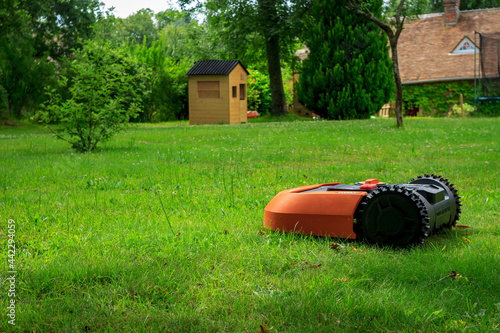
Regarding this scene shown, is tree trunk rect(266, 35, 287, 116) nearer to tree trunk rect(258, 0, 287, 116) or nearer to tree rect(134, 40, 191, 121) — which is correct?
tree trunk rect(258, 0, 287, 116)

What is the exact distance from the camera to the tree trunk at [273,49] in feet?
84.6

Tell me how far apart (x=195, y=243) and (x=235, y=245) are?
0.26m

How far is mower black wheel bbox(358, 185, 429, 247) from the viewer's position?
340 cm

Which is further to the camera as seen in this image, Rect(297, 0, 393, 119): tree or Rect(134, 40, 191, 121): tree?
Rect(134, 40, 191, 121): tree

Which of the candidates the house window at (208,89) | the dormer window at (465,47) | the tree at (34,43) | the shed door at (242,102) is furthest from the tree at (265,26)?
the dormer window at (465,47)

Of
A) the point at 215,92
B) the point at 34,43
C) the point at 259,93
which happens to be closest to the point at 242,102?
the point at 215,92

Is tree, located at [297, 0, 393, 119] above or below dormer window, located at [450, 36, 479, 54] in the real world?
below

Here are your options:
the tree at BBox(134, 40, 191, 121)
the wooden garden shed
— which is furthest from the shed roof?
the tree at BBox(134, 40, 191, 121)

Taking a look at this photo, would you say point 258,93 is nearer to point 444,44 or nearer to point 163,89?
point 163,89

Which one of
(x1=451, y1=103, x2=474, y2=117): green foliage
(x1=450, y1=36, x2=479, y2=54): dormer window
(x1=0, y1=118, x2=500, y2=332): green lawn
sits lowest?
(x1=0, y1=118, x2=500, y2=332): green lawn

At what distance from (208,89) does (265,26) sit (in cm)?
405

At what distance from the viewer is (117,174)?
722 centimetres

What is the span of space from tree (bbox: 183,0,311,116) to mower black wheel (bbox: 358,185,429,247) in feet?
72.4

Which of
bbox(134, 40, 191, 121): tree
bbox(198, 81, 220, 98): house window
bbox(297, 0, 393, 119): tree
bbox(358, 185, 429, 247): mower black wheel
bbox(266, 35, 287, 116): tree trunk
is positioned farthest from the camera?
bbox(134, 40, 191, 121): tree
